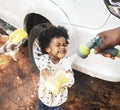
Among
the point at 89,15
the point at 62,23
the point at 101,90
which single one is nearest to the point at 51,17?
the point at 62,23

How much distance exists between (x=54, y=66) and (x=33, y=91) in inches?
48.5

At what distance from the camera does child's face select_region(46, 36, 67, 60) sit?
2988mm

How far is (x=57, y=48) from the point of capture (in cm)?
299

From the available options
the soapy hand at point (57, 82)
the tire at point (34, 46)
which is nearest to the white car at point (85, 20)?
the tire at point (34, 46)

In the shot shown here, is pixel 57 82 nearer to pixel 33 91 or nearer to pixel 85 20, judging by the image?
pixel 85 20

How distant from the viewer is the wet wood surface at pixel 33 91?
4004mm

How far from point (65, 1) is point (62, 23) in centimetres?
24

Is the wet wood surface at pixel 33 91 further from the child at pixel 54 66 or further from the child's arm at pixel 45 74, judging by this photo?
the child's arm at pixel 45 74

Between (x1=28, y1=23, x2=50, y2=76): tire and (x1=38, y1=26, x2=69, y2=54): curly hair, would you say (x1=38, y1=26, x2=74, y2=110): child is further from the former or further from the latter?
(x1=28, y1=23, x2=50, y2=76): tire

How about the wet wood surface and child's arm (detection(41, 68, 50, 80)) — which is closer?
child's arm (detection(41, 68, 50, 80))

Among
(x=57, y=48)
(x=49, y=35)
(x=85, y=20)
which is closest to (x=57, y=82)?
(x=57, y=48)

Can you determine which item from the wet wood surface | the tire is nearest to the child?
the tire

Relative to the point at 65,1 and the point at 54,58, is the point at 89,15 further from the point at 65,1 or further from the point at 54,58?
the point at 54,58

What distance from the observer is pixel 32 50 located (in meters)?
4.17
